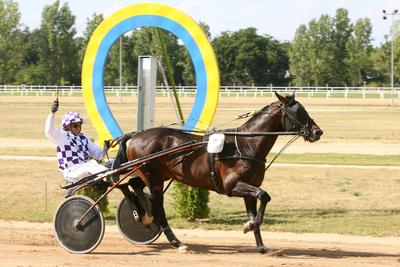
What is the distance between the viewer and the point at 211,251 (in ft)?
30.4

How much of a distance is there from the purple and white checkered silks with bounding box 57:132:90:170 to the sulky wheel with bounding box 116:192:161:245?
0.88m

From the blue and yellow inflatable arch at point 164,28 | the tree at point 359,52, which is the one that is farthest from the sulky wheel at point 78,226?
the tree at point 359,52

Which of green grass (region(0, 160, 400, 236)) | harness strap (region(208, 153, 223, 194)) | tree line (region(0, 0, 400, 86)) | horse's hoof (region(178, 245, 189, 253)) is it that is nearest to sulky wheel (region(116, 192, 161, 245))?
horse's hoof (region(178, 245, 189, 253))

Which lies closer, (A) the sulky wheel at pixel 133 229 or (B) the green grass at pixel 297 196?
(A) the sulky wheel at pixel 133 229

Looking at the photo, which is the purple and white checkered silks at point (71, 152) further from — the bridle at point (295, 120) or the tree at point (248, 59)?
the tree at point (248, 59)

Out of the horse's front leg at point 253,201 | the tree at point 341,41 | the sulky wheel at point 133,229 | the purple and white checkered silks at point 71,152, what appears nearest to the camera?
the horse's front leg at point 253,201

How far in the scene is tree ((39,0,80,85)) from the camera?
81438mm

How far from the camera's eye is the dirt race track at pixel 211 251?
328 inches

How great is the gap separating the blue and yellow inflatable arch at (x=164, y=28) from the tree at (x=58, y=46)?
217 feet

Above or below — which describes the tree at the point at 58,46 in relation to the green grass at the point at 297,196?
above

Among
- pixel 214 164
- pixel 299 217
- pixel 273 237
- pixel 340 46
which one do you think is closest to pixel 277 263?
pixel 214 164

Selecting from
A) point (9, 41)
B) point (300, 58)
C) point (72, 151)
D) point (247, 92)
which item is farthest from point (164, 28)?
point (300, 58)

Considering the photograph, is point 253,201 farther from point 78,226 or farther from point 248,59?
point 248,59

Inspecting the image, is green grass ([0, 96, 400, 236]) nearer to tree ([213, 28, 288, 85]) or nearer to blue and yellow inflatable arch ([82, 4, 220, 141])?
blue and yellow inflatable arch ([82, 4, 220, 141])
